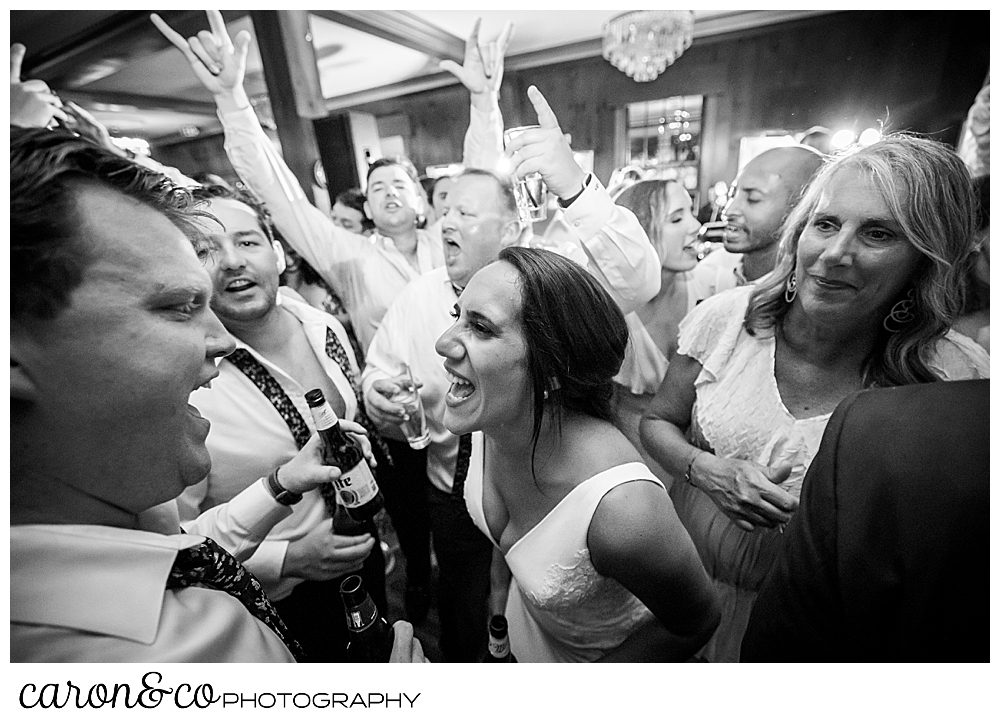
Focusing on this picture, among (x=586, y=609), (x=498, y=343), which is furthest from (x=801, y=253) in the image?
(x=586, y=609)

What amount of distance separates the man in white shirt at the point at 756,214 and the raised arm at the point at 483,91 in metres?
0.49

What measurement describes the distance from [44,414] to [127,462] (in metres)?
0.14

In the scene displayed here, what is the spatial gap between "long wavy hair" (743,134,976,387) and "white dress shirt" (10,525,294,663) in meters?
1.19

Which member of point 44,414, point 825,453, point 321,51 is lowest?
point 825,453

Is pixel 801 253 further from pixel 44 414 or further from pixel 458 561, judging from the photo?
pixel 44 414

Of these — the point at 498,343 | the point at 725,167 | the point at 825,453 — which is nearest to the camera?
the point at 825,453

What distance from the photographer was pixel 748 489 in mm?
1004

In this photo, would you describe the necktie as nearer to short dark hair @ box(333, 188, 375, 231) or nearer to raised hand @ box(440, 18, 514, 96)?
short dark hair @ box(333, 188, 375, 231)

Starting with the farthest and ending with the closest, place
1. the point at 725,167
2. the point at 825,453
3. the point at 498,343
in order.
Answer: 1. the point at 725,167
2. the point at 498,343
3. the point at 825,453

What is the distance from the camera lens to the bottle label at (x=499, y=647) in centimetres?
106

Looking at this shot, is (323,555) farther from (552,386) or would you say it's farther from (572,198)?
(572,198)

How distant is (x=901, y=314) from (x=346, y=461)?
3.52 ft

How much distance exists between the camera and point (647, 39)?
1.04 metres

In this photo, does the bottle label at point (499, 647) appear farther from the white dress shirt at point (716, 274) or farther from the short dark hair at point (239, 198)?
the short dark hair at point (239, 198)
